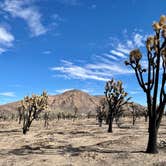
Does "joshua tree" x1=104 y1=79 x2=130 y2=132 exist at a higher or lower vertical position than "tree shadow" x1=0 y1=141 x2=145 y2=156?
higher

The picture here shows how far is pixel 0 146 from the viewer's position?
22016mm

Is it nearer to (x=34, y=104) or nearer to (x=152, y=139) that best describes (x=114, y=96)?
(x=34, y=104)

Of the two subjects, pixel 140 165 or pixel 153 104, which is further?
pixel 153 104

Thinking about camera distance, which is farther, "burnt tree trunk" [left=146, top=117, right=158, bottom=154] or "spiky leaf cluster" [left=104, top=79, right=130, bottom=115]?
"spiky leaf cluster" [left=104, top=79, right=130, bottom=115]

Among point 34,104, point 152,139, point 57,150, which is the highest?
point 34,104

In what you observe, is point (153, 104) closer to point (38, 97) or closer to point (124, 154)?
point (124, 154)

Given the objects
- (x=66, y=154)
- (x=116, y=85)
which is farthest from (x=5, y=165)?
(x=116, y=85)

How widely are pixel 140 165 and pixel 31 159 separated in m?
5.52

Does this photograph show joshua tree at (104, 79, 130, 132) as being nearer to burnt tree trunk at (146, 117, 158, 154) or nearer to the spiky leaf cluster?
the spiky leaf cluster

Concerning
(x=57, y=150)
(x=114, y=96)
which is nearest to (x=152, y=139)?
(x=57, y=150)

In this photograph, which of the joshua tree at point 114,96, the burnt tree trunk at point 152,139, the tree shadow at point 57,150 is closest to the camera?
the burnt tree trunk at point 152,139

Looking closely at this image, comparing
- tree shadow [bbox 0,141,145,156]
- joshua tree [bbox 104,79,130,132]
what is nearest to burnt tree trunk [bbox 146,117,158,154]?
tree shadow [bbox 0,141,145,156]

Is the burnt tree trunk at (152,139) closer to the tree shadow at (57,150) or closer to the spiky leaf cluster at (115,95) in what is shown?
the tree shadow at (57,150)

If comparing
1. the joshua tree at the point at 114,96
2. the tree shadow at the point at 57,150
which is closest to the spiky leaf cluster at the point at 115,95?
the joshua tree at the point at 114,96
